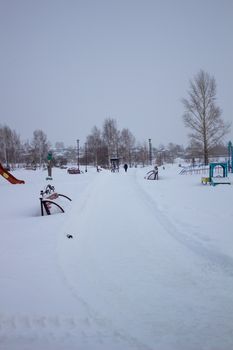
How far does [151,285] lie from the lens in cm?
430

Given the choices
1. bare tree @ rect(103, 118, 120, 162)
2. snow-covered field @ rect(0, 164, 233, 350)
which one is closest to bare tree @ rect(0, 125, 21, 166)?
bare tree @ rect(103, 118, 120, 162)

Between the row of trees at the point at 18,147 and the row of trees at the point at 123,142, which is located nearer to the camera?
the row of trees at the point at 123,142

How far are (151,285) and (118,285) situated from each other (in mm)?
487

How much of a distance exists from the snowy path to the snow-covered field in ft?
0.04

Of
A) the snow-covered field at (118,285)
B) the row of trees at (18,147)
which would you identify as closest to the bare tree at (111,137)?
the row of trees at (18,147)

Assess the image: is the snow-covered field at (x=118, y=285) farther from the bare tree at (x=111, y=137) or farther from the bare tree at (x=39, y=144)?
the bare tree at (x=39, y=144)

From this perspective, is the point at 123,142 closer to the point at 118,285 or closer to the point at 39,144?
the point at 39,144

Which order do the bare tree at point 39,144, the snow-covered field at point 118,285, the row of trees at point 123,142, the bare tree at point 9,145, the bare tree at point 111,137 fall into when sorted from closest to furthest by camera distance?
the snow-covered field at point 118,285
the row of trees at point 123,142
the bare tree at point 111,137
the bare tree at point 9,145
the bare tree at point 39,144

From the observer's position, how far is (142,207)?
1080 cm

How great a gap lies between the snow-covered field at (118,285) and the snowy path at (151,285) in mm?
13

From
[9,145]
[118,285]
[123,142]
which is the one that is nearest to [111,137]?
[123,142]

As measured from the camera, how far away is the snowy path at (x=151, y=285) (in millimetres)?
3156

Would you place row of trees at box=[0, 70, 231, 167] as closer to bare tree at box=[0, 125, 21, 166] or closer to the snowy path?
bare tree at box=[0, 125, 21, 166]

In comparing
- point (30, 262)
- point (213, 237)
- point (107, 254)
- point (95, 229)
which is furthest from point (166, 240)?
point (30, 262)
